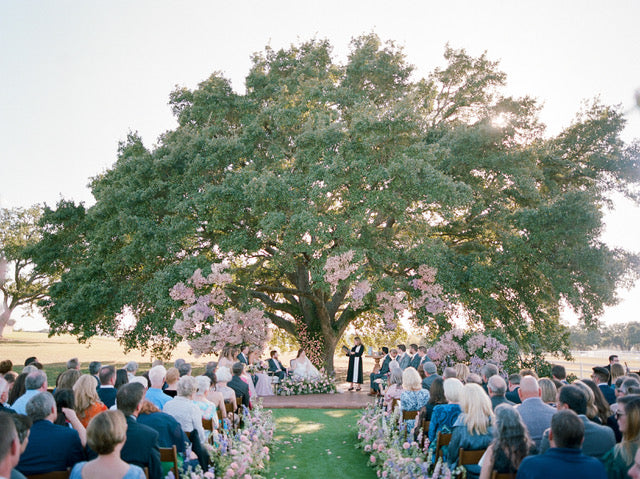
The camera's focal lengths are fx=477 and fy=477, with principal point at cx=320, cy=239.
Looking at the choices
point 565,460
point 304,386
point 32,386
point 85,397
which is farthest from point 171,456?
point 304,386

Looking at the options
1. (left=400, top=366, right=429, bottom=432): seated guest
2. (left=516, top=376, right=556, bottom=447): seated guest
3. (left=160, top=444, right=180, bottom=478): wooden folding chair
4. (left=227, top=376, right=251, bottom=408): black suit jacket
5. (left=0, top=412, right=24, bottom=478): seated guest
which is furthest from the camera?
(left=227, top=376, right=251, bottom=408): black suit jacket

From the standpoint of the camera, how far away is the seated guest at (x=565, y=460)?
344 centimetres

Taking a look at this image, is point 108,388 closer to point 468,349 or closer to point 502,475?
point 502,475

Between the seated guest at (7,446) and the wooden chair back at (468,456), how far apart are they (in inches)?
159

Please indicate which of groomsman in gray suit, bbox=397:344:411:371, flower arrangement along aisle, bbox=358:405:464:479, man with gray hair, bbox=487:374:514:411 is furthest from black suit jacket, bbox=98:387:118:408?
groomsman in gray suit, bbox=397:344:411:371

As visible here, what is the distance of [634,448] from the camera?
3.89 m

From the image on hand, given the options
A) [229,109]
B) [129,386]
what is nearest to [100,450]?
[129,386]

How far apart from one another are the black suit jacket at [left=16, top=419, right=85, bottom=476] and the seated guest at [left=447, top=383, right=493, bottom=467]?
3.82 metres

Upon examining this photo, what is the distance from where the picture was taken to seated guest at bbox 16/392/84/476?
4.13 metres

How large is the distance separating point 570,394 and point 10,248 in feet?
132

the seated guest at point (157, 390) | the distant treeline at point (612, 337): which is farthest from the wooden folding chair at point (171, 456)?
the distant treeline at point (612, 337)

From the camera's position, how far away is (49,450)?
13.7 ft

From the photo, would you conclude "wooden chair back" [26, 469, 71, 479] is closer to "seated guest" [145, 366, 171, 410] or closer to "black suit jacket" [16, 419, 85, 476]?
"black suit jacket" [16, 419, 85, 476]

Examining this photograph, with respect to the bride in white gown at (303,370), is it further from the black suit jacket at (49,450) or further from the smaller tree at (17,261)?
the smaller tree at (17,261)
